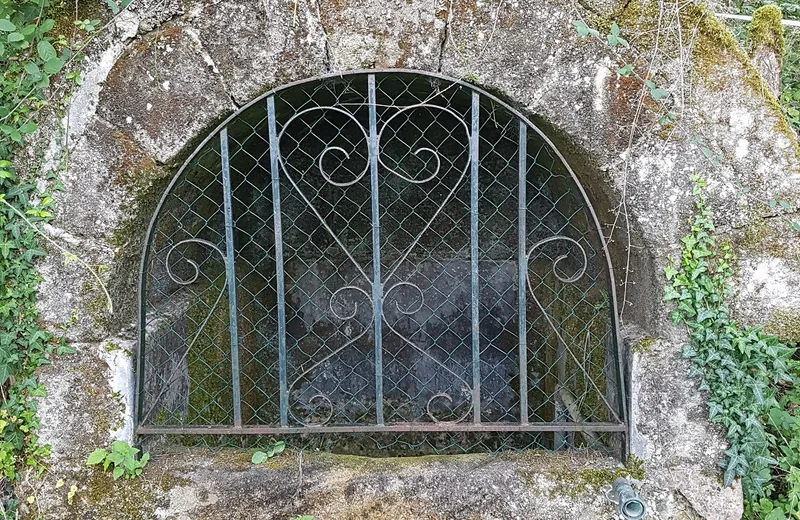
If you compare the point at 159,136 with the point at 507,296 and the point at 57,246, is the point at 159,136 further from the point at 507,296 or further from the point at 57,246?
the point at 507,296

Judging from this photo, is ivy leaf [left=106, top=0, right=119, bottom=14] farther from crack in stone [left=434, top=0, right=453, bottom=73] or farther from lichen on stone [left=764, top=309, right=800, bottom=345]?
lichen on stone [left=764, top=309, right=800, bottom=345]

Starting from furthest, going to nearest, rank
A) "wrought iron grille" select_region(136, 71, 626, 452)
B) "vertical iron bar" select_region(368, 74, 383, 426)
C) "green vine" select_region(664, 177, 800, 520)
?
1. "wrought iron grille" select_region(136, 71, 626, 452)
2. "vertical iron bar" select_region(368, 74, 383, 426)
3. "green vine" select_region(664, 177, 800, 520)

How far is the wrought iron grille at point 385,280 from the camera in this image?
2.48 meters

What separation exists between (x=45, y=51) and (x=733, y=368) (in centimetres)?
257

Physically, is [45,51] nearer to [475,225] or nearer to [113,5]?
[113,5]

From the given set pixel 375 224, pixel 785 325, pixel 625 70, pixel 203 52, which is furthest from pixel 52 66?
pixel 785 325

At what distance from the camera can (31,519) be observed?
1956mm

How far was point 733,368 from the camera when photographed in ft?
6.13

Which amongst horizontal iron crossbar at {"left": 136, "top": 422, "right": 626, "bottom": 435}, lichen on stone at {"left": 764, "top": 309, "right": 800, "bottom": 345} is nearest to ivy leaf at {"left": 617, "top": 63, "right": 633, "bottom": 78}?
lichen on stone at {"left": 764, "top": 309, "right": 800, "bottom": 345}

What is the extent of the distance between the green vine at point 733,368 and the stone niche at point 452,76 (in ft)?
0.16

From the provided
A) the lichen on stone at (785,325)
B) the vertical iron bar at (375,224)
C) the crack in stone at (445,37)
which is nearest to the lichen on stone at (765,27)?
the lichen on stone at (785,325)

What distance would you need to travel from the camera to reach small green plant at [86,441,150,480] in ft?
6.41

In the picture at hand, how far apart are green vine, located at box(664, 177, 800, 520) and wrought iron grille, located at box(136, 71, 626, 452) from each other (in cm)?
39

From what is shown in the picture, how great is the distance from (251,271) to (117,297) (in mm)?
1339
